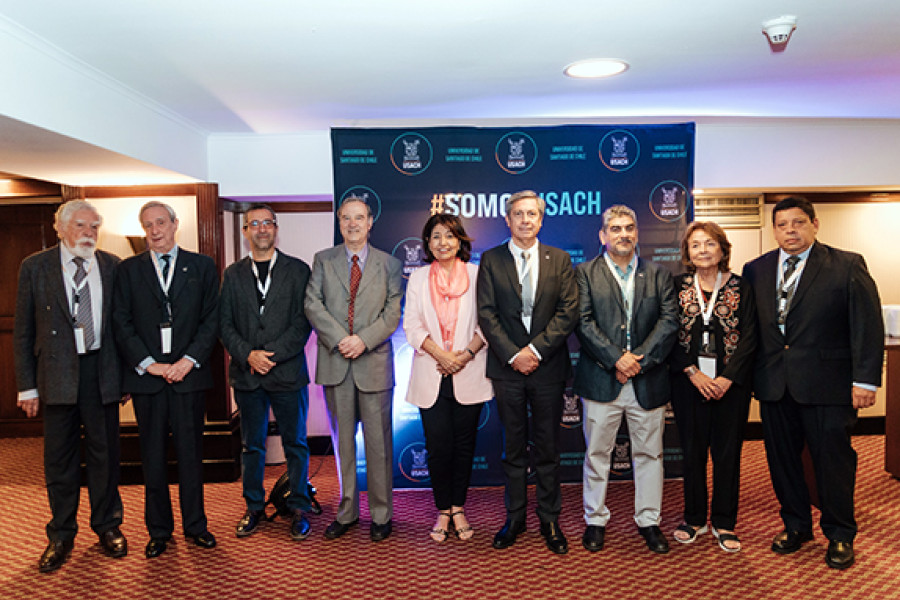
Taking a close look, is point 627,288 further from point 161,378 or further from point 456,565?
point 161,378

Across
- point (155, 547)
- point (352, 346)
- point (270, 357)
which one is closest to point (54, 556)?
point (155, 547)

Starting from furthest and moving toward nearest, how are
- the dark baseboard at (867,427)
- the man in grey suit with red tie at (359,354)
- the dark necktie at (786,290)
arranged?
the dark baseboard at (867,427)
the man in grey suit with red tie at (359,354)
the dark necktie at (786,290)

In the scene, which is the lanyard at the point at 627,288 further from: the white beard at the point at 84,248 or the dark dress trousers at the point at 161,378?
the white beard at the point at 84,248

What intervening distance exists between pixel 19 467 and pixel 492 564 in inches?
167

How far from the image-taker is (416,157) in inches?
165

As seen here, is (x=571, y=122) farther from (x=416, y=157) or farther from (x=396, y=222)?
(x=396, y=222)

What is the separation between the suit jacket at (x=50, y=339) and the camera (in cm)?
326

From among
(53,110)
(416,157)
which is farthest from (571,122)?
(53,110)

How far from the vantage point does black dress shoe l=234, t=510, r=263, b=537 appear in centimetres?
360

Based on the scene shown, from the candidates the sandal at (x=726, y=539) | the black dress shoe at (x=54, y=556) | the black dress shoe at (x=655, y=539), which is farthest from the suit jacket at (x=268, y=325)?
the sandal at (x=726, y=539)

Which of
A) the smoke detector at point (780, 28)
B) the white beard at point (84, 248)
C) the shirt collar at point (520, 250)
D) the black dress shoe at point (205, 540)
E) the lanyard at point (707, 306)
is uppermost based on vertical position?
the smoke detector at point (780, 28)

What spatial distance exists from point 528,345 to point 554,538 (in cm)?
104

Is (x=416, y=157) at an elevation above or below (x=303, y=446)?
above

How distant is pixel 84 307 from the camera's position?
3.32 metres
